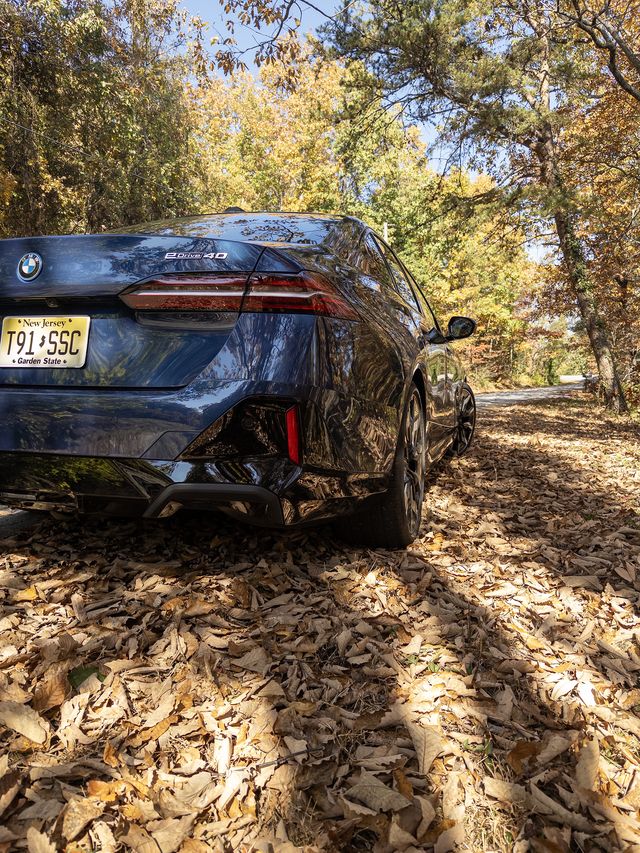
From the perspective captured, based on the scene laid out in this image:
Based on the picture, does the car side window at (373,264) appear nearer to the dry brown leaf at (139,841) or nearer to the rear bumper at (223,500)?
the rear bumper at (223,500)

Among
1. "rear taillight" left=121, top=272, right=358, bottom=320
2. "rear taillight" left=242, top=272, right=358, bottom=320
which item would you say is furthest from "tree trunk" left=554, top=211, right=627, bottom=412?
"rear taillight" left=121, top=272, right=358, bottom=320

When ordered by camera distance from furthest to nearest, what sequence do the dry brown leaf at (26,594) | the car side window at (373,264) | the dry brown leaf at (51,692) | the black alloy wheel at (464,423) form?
1. the black alloy wheel at (464,423)
2. the car side window at (373,264)
3. the dry brown leaf at (26,594)
4. the dry brown leaf at (51,692)

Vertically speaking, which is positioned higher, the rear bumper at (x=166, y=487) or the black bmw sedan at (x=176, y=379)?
the black bmw sedan at (x=176, y=379)

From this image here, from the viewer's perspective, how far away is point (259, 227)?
109 inches

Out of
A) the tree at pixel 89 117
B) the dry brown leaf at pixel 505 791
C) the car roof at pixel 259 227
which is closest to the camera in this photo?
the dry brown leaf at pixel 505 791

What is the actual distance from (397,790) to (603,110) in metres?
15.1

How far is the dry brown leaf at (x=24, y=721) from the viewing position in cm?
162

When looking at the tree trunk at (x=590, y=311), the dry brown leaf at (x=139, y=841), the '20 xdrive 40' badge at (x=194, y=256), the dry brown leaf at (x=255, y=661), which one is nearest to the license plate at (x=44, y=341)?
the '20 xdrive 40' badge at (x=194, y=256)

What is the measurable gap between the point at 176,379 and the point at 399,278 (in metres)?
2.28

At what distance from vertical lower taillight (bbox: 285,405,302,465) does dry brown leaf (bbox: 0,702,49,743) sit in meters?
1.09

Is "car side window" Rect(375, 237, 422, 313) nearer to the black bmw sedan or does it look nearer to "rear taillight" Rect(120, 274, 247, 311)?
the black bmw sedan

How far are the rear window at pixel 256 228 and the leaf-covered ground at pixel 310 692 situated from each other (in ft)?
4.74

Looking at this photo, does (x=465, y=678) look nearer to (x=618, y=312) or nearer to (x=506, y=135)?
(x=506, y=135)

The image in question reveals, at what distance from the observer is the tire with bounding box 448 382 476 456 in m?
5.63
